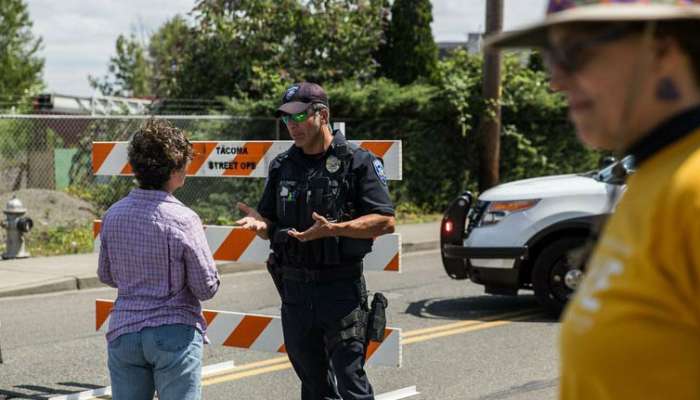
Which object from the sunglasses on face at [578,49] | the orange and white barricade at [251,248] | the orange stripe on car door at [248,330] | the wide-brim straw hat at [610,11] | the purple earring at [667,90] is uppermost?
the wide-brim straw hat at [610,11]

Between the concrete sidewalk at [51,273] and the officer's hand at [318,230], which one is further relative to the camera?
the concrete sidewalk at [51,273]

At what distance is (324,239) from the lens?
4805mm

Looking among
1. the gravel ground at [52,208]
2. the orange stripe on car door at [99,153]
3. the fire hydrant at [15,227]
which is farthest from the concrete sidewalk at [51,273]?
the orange stripe on car door at [99,153]

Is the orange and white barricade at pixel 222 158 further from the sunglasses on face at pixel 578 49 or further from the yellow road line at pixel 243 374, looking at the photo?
the sunglasses on face at pixel 578 49

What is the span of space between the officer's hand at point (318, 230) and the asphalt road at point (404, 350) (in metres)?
2.29

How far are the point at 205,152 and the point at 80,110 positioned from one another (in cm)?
2599

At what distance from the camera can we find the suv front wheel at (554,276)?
9289 mm

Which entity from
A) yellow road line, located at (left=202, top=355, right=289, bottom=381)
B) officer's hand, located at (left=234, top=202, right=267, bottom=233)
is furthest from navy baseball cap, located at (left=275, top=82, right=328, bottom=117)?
yellow road line, located at (left=202, top=355, right=289, bottom=381)

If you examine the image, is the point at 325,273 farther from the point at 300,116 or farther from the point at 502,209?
the point at 502,209

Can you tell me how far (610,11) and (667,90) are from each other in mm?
152

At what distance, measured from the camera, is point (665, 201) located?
156 centimetres

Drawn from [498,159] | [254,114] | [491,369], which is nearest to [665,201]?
[491,369]

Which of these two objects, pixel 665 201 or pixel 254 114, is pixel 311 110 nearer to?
pixel 665 201

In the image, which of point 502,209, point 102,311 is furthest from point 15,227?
point 102,311
